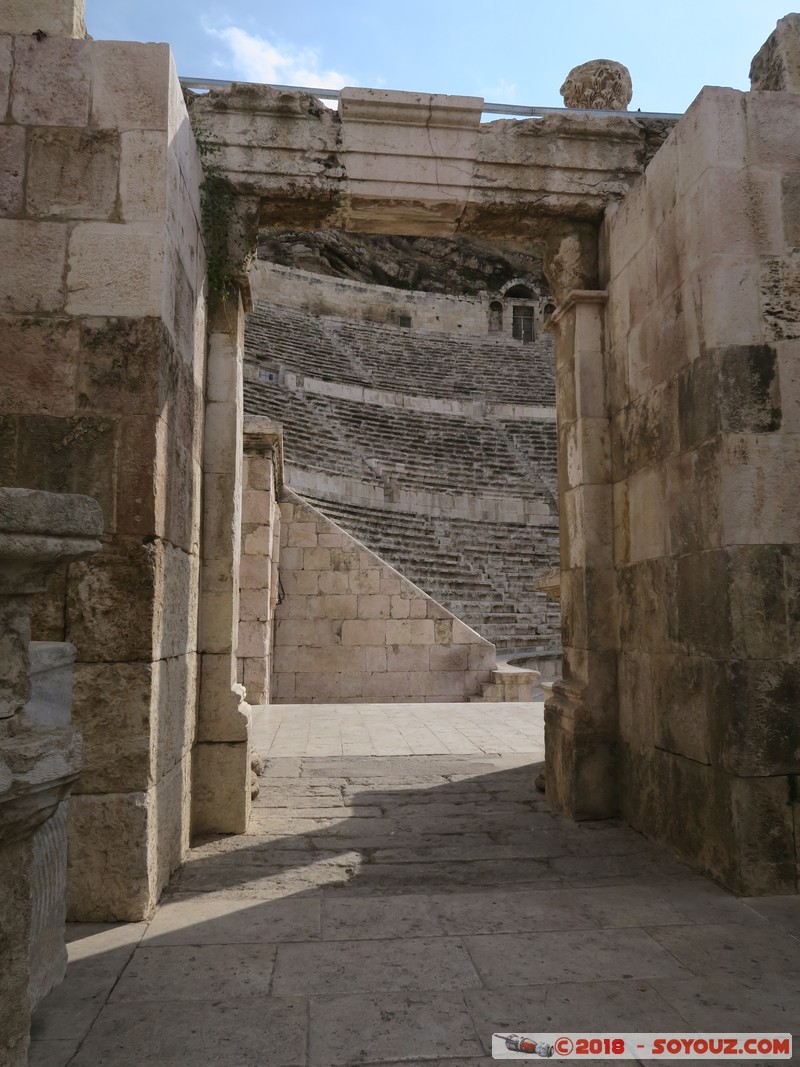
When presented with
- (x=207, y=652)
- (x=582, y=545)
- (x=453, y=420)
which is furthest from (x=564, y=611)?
(x=453, y=420)

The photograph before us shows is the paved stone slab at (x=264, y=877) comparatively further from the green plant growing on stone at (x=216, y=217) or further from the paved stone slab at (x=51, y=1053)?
the green plant growing on stone at (x=216, y=217)

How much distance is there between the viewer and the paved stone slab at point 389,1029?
2100 mm

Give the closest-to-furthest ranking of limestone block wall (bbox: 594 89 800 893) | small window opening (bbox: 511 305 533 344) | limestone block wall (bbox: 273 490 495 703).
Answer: limestone block wall (bbox: 594 89 800 893) < limestone block wall (bbox: 273 490 495 703) < small window opening (bbox: 511 305 533 344)

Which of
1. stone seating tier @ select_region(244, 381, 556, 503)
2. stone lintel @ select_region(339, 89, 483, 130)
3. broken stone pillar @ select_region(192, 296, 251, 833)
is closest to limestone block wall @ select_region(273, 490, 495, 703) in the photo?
stone seating tier @ select_region(244, 381, 556, 503)

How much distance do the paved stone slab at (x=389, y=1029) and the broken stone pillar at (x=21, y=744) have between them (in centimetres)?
92

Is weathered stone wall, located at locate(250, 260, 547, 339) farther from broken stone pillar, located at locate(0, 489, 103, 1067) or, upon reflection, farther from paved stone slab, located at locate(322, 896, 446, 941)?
broken stone pillar, located at locate(0, 489, 103, 1067)

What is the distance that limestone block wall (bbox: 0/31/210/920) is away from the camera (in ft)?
9.95

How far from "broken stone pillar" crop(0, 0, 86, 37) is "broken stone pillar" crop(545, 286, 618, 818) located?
3.12 m

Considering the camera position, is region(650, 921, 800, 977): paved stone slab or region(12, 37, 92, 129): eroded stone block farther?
region(12, 37, 92, 129): eroded stone block

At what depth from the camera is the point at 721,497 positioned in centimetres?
334

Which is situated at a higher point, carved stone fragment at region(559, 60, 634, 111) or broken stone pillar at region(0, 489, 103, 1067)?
carved stone fragment at region(559, 60, 634, 111)

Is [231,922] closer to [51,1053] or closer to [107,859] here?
Result: [107,859]

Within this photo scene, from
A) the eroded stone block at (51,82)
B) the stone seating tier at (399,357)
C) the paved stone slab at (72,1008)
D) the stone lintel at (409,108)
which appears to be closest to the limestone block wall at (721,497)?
the stone lintel at (409,108)

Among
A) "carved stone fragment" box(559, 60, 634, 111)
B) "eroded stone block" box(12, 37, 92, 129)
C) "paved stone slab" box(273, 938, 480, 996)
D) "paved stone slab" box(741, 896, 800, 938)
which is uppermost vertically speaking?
"carved stone fragment" box(559, 60, 634, 111)
